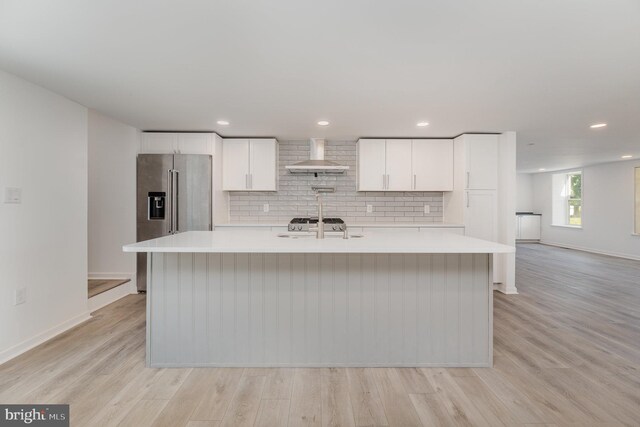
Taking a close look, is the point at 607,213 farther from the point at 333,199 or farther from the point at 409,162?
the point at 333,199

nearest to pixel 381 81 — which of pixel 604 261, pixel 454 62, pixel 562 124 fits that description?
pixel 454 62

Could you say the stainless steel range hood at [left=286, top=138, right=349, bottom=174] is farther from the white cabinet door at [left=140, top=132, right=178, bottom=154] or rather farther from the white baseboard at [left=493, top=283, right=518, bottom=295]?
the white baseboard at [left=493, top=283, right=518, bottom=295]

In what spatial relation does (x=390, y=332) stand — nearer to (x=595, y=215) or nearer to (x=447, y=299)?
(x=447, y=299)

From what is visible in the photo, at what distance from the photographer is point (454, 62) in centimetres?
221

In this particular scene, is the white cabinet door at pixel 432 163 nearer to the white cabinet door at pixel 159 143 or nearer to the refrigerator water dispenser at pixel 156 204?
the white cabinet door at pixel 159 143

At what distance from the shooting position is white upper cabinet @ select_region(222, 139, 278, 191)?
4539 mm

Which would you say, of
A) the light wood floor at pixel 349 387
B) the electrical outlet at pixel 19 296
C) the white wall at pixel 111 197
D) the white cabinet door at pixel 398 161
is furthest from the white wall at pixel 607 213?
the electrical outlet at pixel 19 296

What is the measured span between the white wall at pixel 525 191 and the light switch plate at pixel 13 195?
11614 mm

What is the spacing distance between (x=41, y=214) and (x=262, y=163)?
254 centimetres

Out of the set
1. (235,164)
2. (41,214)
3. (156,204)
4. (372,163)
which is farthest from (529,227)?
(41,214)

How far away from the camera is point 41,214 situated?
9.11 feet

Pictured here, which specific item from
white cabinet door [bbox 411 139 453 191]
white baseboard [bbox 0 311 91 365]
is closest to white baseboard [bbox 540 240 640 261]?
white cabinet door [bbox 411 139 453 191]

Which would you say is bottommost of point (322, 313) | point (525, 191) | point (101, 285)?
point (101, 285)

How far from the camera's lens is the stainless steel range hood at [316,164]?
14.2 ft
